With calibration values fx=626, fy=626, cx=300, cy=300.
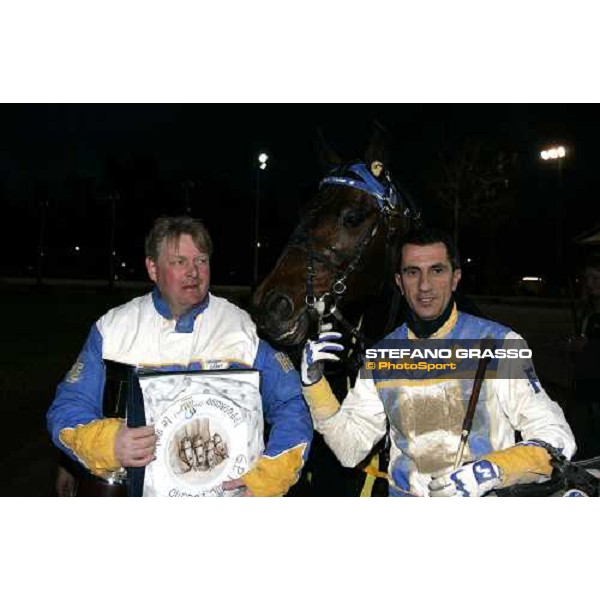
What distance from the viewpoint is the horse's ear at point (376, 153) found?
292cm

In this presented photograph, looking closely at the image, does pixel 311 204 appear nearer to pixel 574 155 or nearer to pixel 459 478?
pixel 459 478

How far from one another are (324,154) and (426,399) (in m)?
1.34

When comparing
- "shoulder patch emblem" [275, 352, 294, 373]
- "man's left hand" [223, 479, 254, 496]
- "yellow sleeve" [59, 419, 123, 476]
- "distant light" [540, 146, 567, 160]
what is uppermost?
"distant light" [540, 146, 567, 160]

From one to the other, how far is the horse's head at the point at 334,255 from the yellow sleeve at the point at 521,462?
93 centimetres

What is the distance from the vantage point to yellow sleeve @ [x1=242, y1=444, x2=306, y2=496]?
2.38 metres

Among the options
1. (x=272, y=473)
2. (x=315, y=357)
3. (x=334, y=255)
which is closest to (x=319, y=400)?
(x=315, y=357)

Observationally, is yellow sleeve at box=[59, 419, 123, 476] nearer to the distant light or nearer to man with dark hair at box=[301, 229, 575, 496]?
man with dark hair at box=[301, 229, 575, 496]

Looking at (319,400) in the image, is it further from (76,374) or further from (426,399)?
(76,374)

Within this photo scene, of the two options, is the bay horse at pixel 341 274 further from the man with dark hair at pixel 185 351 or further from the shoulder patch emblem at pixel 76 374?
the shoulder patch emblem at pixel 76 374

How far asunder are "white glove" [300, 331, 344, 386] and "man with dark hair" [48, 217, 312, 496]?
4.1 inches

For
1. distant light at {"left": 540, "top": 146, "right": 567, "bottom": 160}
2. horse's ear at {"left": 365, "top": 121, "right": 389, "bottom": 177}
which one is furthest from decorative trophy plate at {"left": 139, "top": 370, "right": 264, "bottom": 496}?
distant light at {"left": 540, "top": 146, "right": 567, "bottom": 160}

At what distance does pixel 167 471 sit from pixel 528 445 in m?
1.37

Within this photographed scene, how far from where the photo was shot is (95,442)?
7.57ft

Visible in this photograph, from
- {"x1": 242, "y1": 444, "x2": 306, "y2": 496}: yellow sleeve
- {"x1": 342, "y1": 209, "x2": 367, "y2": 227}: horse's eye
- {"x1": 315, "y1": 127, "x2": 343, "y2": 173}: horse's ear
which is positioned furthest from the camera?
{"x1": 315, "y1": 127, "x2": 343, "y2": 173}: horse's ear
